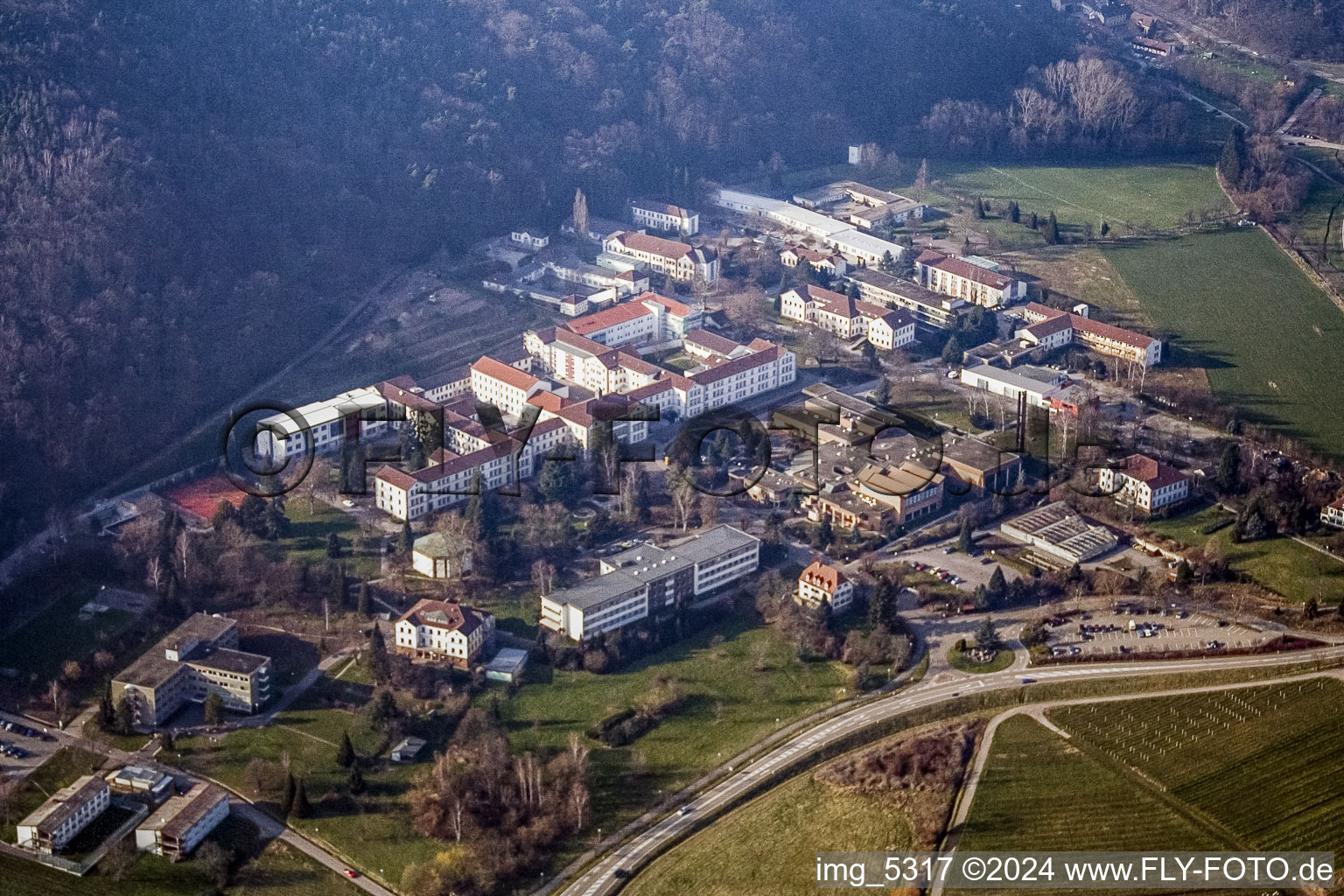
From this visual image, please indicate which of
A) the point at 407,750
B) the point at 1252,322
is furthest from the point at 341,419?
the point at 1252,322

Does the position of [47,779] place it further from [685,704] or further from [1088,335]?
[1088,335]

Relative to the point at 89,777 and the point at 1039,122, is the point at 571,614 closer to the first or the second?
the point at 89,777

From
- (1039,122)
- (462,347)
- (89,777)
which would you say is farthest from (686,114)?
(89,777)

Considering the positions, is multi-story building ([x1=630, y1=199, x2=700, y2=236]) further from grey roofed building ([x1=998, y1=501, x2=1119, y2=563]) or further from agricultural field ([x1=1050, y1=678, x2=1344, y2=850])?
agricultural field ([x1=1050, y1=678, x2=1344, y2=850])

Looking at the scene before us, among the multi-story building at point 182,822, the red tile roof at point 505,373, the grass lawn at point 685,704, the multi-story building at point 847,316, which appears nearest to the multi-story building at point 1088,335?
the multi-story building at point 847,316


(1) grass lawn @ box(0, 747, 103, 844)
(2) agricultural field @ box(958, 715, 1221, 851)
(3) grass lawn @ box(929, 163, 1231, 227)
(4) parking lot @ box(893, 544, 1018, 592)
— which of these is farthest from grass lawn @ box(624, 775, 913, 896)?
(3) grass lawn @ box(929, 163, 1231, 227)

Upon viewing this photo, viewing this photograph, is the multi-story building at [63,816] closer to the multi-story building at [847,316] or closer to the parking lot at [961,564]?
the parking lot at [961,564]
